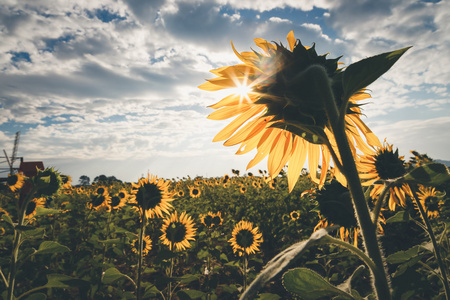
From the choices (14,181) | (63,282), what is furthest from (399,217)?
(14,181)

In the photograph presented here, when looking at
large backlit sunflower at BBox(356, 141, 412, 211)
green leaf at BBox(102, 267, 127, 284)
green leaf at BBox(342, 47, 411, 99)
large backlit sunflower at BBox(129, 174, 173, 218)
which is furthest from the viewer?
large backlit sunflower at BBox(129, 174, 173, 218)

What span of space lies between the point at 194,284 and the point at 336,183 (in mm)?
2853

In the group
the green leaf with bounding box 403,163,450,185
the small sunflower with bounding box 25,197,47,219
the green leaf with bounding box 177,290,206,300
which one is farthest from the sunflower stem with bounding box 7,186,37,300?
the green leaf with bounding box 403,163,450,185

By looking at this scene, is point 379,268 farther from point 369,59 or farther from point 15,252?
point 15,252

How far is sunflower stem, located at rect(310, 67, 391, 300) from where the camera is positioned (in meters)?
0.45

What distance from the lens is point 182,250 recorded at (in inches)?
128

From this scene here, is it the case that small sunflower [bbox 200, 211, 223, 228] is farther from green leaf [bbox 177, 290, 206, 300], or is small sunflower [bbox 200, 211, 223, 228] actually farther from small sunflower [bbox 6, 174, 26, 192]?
small sunflower [bbox 6, 174, 26, 192]

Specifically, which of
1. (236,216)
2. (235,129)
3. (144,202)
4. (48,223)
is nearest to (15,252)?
(144,202)

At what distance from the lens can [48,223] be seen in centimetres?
308

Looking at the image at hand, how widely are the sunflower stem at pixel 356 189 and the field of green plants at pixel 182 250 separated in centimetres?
13

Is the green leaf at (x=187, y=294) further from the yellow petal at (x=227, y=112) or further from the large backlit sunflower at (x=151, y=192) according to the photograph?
the yellow petal at (x=227, y=112)

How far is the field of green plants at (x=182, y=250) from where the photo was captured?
4.77 feet

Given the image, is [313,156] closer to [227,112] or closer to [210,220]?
[227,112]

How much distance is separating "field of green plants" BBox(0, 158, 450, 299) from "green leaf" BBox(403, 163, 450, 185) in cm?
21
